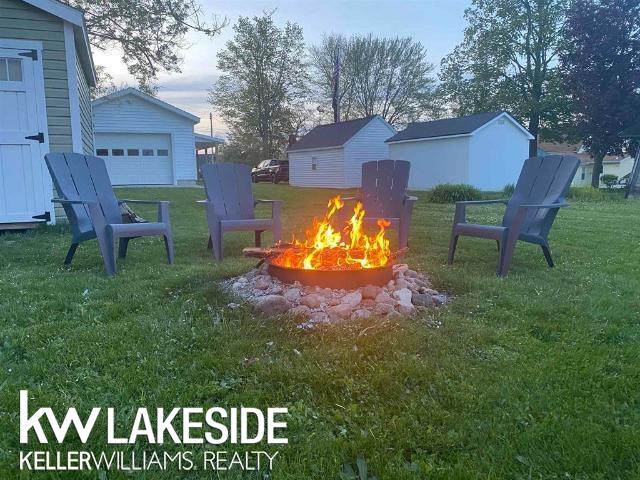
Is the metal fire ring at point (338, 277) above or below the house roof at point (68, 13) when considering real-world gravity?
below

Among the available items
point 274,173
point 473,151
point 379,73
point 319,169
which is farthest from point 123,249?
point 379,73

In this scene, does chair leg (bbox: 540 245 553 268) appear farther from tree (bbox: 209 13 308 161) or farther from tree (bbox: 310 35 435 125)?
tree (bbox: 209 13 308 161)

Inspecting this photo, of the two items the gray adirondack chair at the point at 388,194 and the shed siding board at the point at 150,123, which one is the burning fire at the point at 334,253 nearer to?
the gray adirondack chair at the point at 388,194

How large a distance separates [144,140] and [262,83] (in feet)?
44.9

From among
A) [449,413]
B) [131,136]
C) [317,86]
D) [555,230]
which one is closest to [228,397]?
[449,413]

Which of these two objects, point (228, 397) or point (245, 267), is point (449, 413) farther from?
point (245, 267)

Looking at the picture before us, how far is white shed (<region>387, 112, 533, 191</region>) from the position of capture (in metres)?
17.9

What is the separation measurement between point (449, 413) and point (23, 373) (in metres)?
1.84

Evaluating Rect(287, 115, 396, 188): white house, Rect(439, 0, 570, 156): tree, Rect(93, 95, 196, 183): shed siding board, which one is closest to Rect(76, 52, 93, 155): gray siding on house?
Rect(93, 95, 196, 183): shed siding board

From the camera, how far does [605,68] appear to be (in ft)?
64.8

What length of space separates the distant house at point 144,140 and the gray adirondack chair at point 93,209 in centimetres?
1435

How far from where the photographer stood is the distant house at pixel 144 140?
17.8 metres

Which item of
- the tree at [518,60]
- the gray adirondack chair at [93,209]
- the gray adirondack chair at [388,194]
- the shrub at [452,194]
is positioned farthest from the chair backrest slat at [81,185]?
the tree at [518,60]

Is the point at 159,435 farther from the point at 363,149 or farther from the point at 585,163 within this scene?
the point at 585,163
